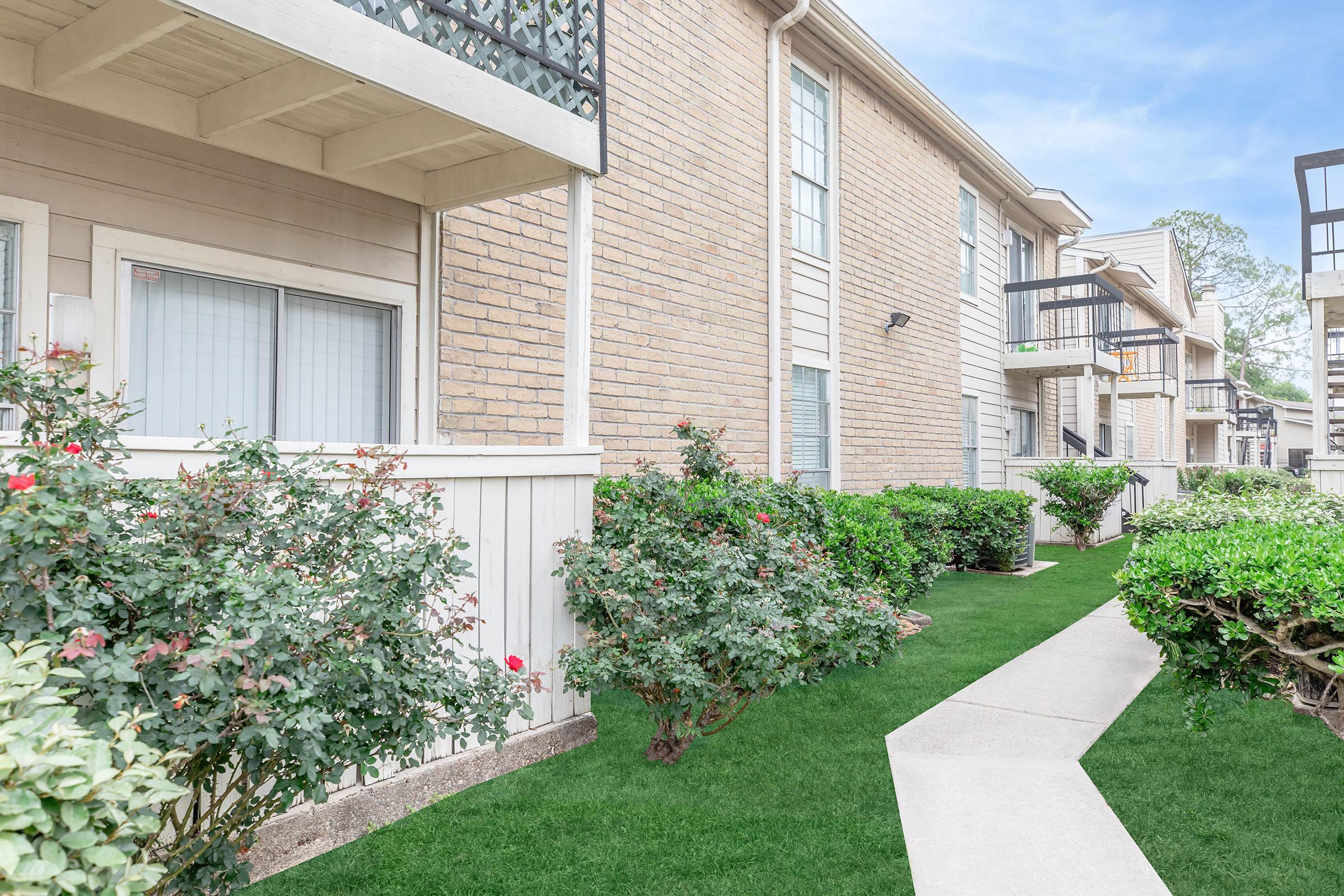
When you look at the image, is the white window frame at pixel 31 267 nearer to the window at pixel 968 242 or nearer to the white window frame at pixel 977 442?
the white window frame at pixel 977 442

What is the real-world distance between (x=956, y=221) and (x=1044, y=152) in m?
107

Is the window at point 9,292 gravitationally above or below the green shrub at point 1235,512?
above

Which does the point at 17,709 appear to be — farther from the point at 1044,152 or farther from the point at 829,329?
the point at 1044,152

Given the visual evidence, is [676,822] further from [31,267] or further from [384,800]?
[31,267]

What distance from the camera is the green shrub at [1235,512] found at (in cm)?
612

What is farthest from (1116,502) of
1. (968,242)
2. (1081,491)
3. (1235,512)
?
(1235,512)

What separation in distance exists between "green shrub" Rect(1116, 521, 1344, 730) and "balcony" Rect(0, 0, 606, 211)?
374cm

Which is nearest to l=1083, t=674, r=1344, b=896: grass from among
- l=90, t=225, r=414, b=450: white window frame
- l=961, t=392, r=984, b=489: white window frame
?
l=90, t=225, r=414, b=450: white window frame

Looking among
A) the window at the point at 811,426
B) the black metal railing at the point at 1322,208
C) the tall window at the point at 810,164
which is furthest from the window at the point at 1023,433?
the tall window at the point at 810,164

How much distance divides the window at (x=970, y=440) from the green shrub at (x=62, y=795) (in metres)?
13.5

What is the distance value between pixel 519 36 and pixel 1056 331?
50.8ft

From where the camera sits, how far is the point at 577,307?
482 cm

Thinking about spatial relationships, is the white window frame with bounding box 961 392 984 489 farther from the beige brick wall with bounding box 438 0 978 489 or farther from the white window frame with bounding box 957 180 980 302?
the beige brick wall with bounding box 438 0 978 489

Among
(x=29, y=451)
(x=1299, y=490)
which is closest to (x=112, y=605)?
(x=29, y=451)
